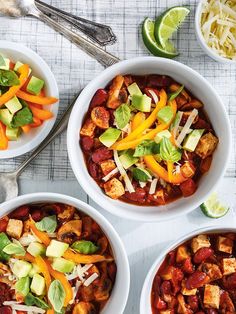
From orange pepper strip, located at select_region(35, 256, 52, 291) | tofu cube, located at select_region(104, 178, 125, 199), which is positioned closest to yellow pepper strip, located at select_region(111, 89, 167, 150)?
tofu cube, located at select_region(104, 178, 125, 199)

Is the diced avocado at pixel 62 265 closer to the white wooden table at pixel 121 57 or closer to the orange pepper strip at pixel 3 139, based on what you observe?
the white wooden table at pixel 121 57

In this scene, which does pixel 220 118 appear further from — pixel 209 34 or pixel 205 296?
pixel 205 296

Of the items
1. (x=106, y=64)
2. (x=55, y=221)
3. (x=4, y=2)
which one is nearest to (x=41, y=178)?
(x=55, y=221)

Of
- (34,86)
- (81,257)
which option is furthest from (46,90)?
(81,257)

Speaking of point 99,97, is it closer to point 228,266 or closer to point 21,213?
point 21,213

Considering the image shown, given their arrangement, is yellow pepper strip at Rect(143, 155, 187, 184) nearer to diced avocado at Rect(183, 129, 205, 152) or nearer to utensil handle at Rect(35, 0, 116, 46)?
diced avocado at Rect(183, 129, 205, 152)
